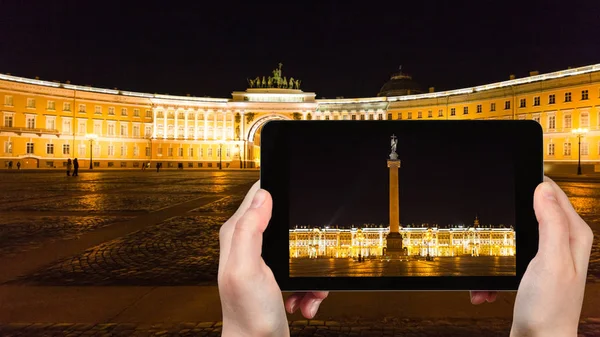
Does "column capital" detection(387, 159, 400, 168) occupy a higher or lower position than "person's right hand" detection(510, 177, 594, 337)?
higher

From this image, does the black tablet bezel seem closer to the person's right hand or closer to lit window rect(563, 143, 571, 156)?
the person's right hand

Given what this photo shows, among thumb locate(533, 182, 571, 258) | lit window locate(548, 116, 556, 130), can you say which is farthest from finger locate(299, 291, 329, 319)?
lit window locate(548, 116, 556, 130)

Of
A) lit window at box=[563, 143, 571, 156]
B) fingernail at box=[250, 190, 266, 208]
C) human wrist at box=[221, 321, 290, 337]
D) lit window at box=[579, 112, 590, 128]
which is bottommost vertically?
human wrist at box=[221, 321, 290, 337]

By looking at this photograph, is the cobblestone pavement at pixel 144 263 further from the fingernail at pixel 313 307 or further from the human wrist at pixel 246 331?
the human wrist at pixel 246 331

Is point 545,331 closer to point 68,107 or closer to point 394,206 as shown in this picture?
point 394,206

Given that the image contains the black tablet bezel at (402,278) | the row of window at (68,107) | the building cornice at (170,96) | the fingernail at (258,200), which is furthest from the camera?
the row of window at (68,107)

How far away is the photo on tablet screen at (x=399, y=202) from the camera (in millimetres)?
2070

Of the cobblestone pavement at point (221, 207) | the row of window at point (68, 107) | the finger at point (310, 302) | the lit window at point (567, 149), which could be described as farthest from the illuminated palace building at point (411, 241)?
the row of window at point (68, 107)

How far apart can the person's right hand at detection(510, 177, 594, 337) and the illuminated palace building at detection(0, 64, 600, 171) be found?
1703 inches

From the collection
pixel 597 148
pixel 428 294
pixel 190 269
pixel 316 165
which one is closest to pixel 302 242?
pixel 316 165

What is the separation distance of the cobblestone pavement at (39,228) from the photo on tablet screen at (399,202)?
712 centimetres

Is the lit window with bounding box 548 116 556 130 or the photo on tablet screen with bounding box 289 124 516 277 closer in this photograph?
the photo on tablet screen with bounding box 289 124 516 277

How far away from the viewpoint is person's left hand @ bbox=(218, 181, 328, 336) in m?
1.63

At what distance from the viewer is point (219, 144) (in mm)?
84188
